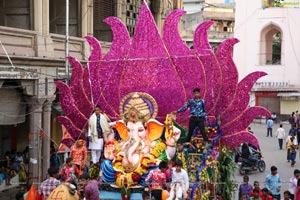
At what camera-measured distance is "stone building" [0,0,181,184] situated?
1463 cm

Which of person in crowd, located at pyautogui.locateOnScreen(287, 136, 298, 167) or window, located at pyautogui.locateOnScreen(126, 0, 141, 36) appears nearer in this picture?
person in crowd, located at pyautogui.locateOnScreen(287, 136, 298, 167)

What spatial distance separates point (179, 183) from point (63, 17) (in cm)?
1161

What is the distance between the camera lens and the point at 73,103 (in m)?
12.3

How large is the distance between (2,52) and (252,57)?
986 inches

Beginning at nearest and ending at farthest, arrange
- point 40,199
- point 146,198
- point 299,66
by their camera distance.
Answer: point 146,198, point 40,199, point 299,66

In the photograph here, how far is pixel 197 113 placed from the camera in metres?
10.7

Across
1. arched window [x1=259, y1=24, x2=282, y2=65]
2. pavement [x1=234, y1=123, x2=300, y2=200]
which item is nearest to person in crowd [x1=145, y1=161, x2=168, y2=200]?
pavement [x1=234, y1=123, x2=300, y2=200]

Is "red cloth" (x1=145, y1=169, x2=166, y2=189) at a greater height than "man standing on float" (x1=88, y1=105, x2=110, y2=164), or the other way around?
"man standing on float" (x1=88, y1=105, x2=110, y2=164)

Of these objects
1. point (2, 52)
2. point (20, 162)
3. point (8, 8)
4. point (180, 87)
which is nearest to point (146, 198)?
point (180, 87)

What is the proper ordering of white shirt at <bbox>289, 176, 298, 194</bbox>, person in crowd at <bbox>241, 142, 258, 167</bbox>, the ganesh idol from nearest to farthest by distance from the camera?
the ganesh idol
white shirt at <bbox>289, 176, 298, 194</bbox>
person in crowd at <bbox>241, 142, 258, 167</bbox>

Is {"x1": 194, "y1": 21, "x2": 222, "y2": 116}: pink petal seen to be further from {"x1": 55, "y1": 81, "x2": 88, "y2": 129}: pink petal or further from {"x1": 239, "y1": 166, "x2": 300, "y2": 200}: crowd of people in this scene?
{"x1": 55, "y1": 81, "x2": 88, "y2": 129}: pink petal

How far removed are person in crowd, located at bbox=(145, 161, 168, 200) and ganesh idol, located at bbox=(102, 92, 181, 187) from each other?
0.40 m

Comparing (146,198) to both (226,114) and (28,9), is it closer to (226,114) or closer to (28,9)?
(226,114)

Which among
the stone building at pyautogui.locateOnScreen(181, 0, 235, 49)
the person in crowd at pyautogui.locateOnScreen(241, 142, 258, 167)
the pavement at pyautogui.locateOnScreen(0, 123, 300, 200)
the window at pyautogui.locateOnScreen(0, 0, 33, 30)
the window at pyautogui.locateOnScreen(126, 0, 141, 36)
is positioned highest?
the stone building at pyautogui.locateOnScreen(181, 0, 235, 49)
